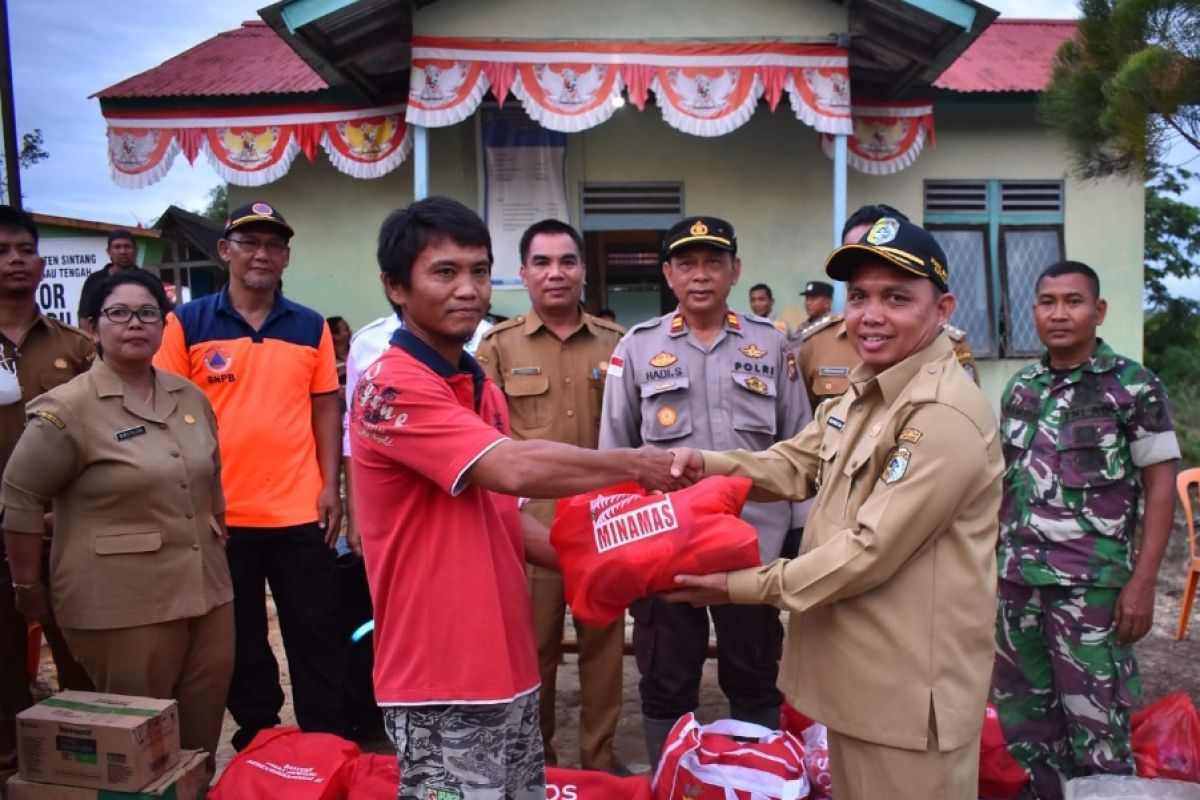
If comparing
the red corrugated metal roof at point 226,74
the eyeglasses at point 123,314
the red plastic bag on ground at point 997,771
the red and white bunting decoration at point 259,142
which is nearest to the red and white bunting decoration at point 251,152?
the red and white bunting decoration at point 259,142

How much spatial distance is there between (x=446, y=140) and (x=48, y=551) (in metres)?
5.60

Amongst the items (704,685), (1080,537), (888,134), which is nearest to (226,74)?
(888,134)

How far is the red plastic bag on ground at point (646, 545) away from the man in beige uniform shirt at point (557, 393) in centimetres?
136

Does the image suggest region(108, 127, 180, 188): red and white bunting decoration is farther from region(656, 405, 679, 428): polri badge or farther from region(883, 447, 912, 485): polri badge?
region(883, 447, 912, 485): polri badge

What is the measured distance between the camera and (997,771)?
3.09 meters

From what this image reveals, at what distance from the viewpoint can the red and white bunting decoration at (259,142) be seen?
24.1ft

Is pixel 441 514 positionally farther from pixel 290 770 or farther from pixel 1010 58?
pixel 1010 58

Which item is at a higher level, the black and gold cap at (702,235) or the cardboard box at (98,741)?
the black and gold cap at (702,235)

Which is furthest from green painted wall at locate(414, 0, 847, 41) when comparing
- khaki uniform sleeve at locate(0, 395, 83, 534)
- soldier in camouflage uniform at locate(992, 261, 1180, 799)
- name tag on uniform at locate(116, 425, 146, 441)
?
khaki uniform sleeve at locate(0, 395, 83, 534)

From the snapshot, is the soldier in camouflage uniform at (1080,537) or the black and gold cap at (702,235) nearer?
the soldier in camouflage uniform at (1080,537)

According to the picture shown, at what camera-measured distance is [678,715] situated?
125 inches

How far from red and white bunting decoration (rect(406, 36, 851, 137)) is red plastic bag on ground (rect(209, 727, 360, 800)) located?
4.85 meters

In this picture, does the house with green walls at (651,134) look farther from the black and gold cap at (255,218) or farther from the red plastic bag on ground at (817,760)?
the red plastic bag on ground at (817,760)

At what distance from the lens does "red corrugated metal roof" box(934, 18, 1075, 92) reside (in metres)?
8.12
